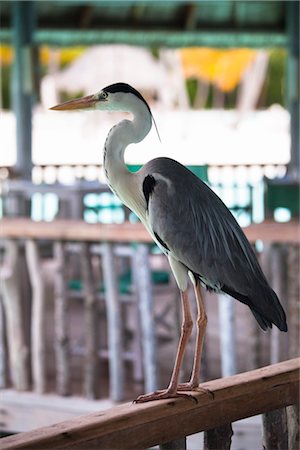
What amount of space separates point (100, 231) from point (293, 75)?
124 inches

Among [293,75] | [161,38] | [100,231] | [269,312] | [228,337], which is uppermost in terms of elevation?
[161,38]

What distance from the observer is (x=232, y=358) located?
138 inches

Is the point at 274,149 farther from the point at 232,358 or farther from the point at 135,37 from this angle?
the point at 232,358

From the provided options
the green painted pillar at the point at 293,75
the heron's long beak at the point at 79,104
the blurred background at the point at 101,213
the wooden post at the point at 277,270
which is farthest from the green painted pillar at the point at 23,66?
the heron's long beak at the point at 79,104

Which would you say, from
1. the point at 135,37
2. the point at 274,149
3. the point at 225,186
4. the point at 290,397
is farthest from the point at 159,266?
the point at 274,149

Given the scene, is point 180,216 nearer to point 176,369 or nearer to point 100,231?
point 176,369

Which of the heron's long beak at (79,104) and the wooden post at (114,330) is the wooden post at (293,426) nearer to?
the heron's long beak at (79,104)

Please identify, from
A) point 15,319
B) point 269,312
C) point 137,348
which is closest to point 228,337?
point 137,348

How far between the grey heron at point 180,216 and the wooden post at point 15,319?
2.37 metres

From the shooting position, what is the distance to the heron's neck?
5.53ft

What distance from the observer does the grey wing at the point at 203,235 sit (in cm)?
170

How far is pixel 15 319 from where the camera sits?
13.3ft

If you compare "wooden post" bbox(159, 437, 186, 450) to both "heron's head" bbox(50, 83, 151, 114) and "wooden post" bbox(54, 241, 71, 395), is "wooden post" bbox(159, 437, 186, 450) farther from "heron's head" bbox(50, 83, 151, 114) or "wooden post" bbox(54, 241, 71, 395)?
"wooden post" bbox(54, 241, 71, 395)

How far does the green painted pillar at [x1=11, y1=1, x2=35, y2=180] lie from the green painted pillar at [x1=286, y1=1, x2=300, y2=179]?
5.71ft
